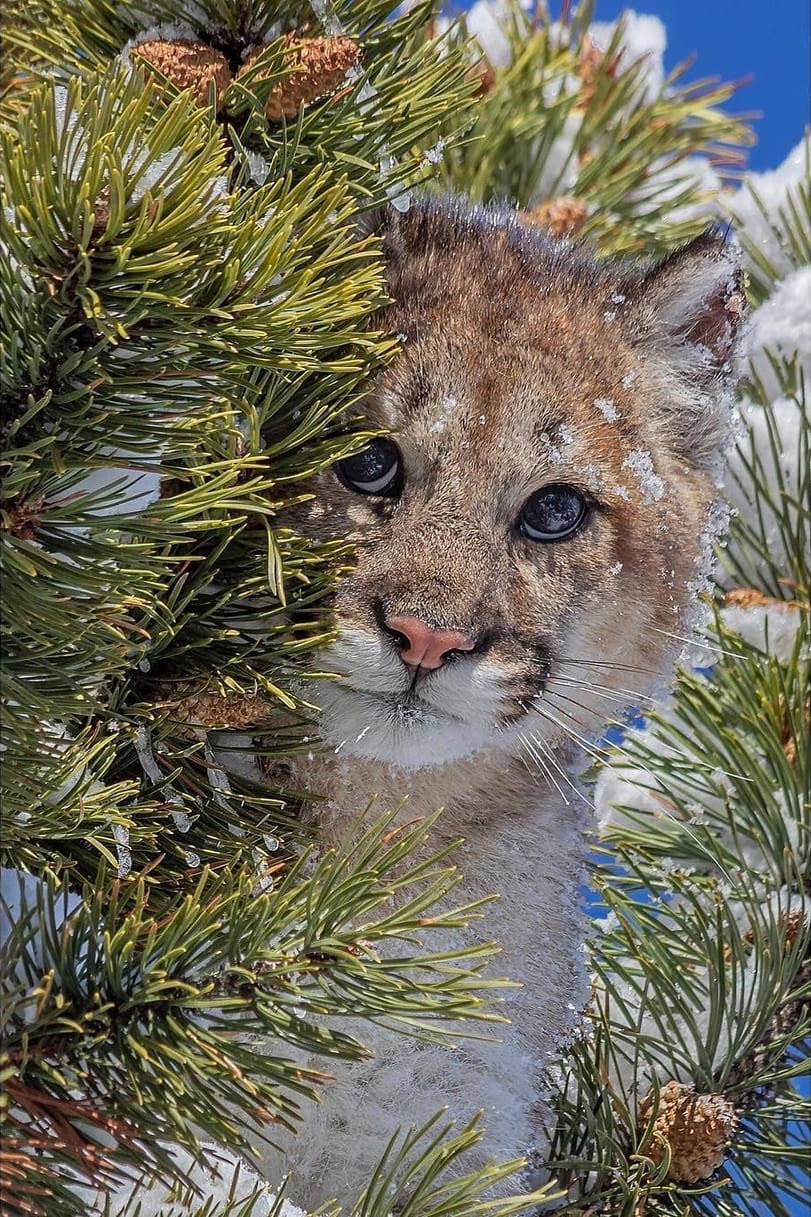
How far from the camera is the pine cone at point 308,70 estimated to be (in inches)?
51.0

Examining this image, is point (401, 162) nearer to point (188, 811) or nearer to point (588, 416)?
point (588, 416)

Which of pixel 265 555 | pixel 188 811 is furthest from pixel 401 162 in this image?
pixel 188 811

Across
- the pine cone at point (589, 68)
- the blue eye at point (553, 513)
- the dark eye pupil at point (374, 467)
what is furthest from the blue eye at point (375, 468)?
the pine cone at point (589, 68)

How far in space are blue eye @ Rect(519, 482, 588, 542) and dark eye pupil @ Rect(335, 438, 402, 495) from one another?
168 millimetres

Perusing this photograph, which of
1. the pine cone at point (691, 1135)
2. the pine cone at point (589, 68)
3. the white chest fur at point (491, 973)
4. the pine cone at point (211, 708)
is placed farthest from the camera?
the pine cone at point (589, 68)

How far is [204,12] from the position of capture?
1346mm

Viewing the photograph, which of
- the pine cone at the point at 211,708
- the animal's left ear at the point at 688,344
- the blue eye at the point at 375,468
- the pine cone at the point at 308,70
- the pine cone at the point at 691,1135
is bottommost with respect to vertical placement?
the pine cone at the point at 691,1135

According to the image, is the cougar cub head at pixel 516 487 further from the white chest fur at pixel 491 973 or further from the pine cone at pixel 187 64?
the pine cone at pixel 187 64

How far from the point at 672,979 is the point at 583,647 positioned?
0.39 m

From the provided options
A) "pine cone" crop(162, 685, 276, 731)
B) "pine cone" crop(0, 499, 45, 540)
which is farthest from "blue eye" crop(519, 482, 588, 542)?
"pine cone" crop(0, 499, 45, 540)

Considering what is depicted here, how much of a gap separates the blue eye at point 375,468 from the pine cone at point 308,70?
366mm

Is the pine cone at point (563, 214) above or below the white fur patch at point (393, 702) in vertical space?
above

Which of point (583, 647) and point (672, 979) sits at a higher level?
point (583, 647)

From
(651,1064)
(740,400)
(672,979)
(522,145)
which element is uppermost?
(522,145)
